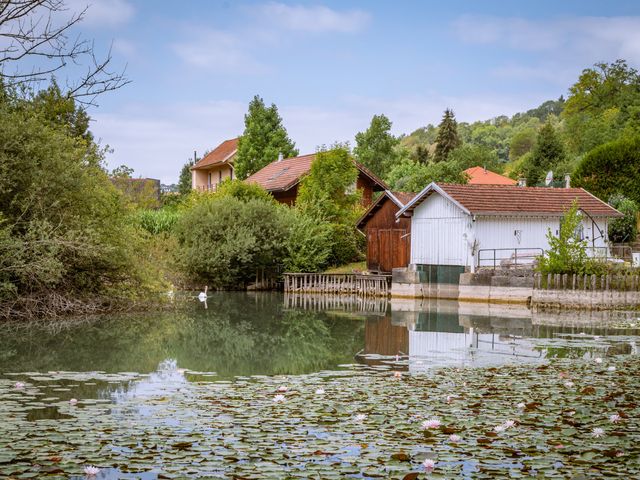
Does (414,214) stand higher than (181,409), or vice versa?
(414,214)

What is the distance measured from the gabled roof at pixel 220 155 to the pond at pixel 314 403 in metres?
50.6

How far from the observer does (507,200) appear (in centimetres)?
3647

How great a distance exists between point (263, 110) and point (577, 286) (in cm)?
4328

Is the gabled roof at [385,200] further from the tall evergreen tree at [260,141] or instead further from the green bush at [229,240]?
the tall evergreen tree at [260,141]

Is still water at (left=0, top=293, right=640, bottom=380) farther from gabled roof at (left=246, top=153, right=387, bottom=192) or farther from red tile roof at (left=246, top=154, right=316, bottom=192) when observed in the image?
red tile roof at (left=246, top=154, right=316, bottom=192)

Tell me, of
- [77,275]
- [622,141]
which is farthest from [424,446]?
[622,141]

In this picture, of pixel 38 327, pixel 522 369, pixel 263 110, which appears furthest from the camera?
pixel 263 110

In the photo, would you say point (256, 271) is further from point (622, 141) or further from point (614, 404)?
point (614, 404)

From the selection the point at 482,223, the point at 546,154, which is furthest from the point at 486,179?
the point at 482,223

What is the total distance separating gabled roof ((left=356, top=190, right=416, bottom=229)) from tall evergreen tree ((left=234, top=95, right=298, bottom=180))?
25926 millimetres

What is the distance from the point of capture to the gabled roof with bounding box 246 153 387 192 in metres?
50.6

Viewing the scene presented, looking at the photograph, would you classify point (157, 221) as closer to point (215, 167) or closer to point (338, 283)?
point (338, 283)

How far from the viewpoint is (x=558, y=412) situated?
9.06 metres

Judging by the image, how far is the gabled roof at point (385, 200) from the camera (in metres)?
39.3
